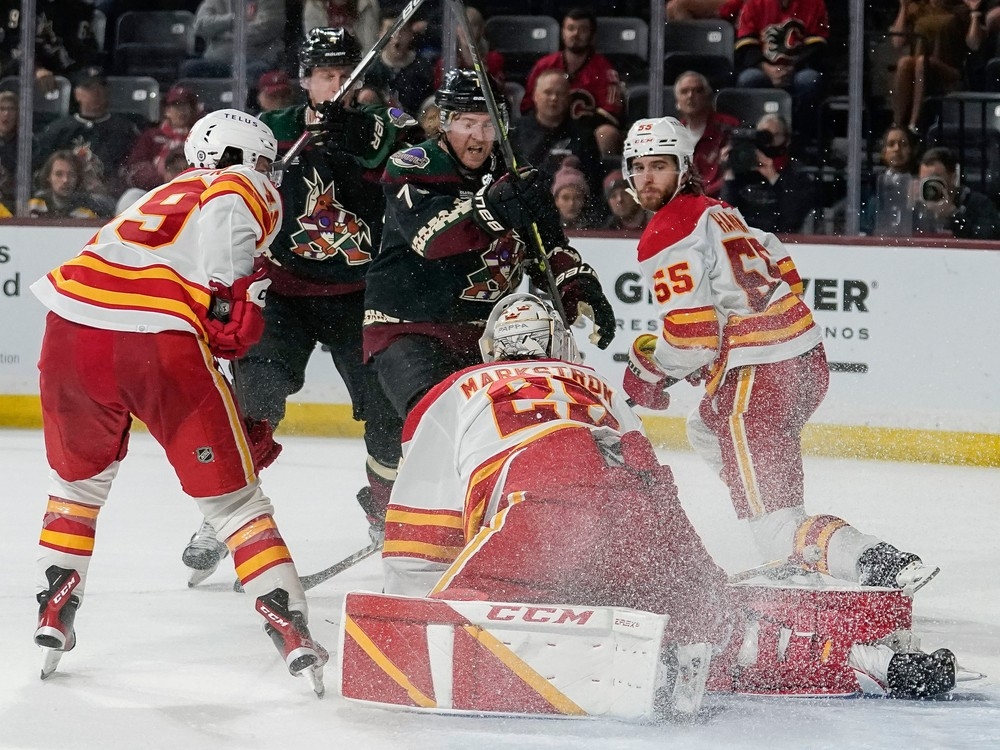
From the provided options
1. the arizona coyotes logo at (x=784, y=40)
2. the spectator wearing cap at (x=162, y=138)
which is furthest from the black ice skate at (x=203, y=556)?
the arizona coyotes logo at (x=784, y=40)

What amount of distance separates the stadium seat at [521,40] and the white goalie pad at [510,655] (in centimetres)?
403

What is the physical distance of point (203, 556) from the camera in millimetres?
3721

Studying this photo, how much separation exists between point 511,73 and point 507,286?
275 centimetres

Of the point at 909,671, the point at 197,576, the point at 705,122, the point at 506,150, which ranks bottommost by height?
the point at 197,576

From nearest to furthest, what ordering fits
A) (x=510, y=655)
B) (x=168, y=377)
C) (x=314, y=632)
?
(x=510, y=655) → (x=168, y=377) → (x=314, y=632)

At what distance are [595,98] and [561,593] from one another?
379 cm

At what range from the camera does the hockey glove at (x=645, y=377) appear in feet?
11.5

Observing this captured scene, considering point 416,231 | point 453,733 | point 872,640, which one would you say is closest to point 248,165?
point 416,231

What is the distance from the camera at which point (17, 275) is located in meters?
6.17

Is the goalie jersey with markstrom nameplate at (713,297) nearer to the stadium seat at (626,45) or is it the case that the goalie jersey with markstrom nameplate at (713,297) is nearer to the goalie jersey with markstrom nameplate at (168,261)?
the goalie jersey with markstrom nameplate at (168,261)

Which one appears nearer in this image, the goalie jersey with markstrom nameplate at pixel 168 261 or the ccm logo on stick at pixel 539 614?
the ccm logo on stick at pixel 539 614

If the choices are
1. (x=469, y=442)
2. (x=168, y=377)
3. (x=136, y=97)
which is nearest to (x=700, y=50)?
(x=136, y=97)

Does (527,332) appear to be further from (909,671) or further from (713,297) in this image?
(909,671)

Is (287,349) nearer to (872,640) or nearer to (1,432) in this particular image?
(872,640)
